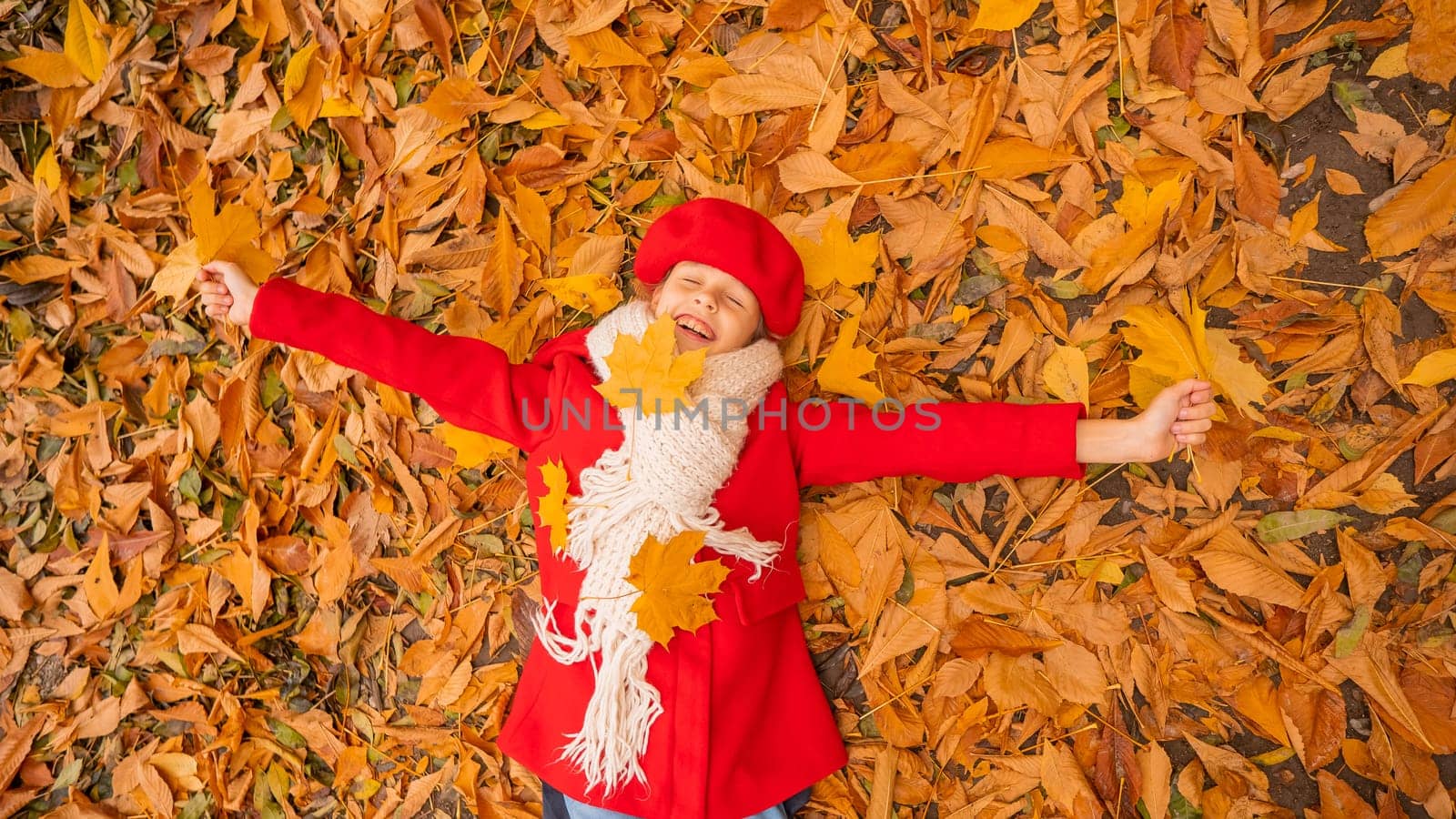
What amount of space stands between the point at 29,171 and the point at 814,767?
6.59ft

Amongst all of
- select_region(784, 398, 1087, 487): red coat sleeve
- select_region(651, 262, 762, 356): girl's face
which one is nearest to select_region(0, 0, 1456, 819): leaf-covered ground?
select_region(784, 398, 1087, 487): red coat sleeve

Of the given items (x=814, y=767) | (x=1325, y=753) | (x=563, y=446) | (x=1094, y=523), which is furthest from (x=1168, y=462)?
(x=563, y=446)

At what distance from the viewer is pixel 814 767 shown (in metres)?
1.43

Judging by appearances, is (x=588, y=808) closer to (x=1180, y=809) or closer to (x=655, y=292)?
(x=655, y=292)

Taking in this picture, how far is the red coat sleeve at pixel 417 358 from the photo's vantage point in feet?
4.45

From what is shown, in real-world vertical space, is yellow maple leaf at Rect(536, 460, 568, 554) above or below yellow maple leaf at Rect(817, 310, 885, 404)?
below

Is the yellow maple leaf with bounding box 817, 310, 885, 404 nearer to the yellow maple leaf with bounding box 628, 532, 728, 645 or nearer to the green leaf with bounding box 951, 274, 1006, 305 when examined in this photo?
the green leaf with bounding box 951, 274, 1006, 305

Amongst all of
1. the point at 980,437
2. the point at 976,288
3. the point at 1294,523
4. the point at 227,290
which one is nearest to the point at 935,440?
the point at 980,437

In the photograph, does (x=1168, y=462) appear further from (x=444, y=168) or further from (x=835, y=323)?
(x=444, y=168)

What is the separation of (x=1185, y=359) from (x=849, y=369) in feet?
1.78

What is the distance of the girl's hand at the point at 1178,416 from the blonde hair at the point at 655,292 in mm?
627

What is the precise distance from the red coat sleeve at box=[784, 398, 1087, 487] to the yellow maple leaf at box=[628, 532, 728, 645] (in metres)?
0.30

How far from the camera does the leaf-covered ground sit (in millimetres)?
1401

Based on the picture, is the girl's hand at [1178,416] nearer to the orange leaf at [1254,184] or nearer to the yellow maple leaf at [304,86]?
the orange leaf at [1254,184]
